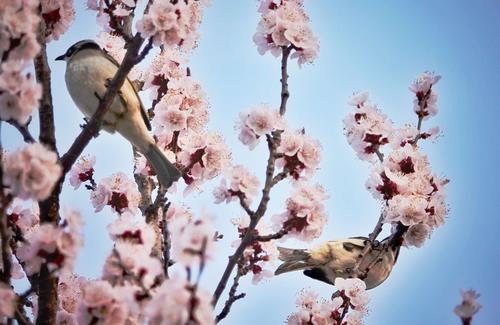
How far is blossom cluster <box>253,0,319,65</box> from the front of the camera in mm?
4500

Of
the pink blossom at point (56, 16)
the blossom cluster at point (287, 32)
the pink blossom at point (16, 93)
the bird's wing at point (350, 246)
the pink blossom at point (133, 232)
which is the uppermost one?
the bird's wing at point (350, 246)

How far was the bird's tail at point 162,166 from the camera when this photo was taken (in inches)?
192

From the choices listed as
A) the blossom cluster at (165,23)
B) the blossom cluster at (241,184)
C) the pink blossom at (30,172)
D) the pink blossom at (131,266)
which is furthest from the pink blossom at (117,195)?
the pink blossom at (30,172)

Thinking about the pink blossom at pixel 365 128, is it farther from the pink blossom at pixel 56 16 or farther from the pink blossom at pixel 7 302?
the pink blossom at pixel 7 302

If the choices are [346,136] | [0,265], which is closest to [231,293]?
[0,265]

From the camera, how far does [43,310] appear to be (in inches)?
146

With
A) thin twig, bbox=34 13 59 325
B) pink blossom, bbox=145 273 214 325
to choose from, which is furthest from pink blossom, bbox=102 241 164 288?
thin twig, bbox=34 13 59 325

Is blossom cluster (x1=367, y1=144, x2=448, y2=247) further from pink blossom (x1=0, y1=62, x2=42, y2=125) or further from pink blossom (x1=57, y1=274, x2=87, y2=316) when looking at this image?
pink blossom (x1=0, y1=62, x2=42, y2=125)

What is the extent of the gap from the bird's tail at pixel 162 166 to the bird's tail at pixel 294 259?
296 centimetres

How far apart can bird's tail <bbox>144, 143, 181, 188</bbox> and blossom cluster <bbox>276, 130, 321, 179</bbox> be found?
112 cm

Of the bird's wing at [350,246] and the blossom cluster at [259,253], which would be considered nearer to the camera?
the blossom cluster at [259,253]

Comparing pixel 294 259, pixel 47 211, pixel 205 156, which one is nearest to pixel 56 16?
pixel 205 156

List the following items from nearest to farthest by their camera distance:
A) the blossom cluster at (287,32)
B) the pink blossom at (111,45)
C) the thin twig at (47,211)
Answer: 1. the thin twig at (47,211)
2. the blossom cluster at (287,32)
3. the pink blossom at (111,45)

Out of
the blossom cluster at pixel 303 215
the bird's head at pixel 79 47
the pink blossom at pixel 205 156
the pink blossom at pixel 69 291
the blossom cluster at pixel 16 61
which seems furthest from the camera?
the bird's head at pixel 79 47
